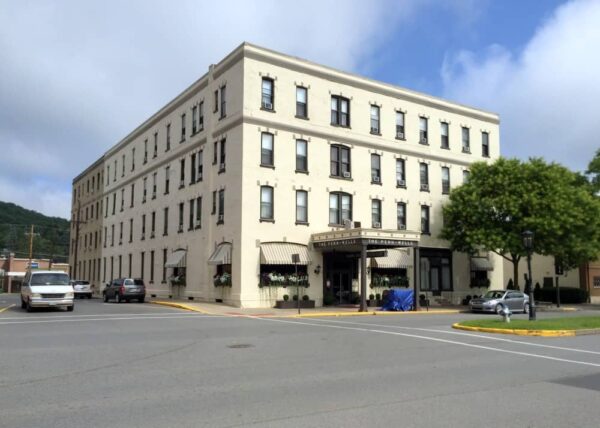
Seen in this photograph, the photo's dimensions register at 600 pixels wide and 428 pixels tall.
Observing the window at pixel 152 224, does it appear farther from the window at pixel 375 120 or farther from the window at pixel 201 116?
the window at pixel 375 120

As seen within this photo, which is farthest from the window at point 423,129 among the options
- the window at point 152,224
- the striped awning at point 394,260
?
the window at point 152,224

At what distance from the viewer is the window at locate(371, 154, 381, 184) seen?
38.0 metres

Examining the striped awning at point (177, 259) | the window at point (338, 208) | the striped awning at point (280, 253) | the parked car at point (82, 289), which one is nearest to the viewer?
the striped awning at point (280, 253)

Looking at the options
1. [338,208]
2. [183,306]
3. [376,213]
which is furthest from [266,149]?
[183,306]

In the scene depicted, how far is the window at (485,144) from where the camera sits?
147 feet

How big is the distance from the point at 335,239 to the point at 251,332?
1502cm

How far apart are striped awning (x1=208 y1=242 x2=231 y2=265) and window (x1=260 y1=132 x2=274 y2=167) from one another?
525 centimetres

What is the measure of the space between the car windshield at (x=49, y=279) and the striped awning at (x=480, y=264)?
93.0 ft

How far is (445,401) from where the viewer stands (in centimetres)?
805

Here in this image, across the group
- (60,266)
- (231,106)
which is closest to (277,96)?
(231,106)

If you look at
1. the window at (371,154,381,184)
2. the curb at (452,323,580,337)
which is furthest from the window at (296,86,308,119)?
the curb at (452,323,580,337)

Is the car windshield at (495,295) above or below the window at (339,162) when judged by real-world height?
below

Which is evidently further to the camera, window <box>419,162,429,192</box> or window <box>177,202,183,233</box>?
window <box>419,162,429,192</box>

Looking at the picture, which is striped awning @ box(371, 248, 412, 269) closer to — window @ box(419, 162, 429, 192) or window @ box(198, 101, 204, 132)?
window @ box(419, 162, 429, 192)
